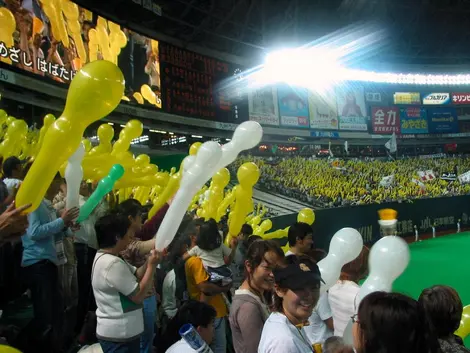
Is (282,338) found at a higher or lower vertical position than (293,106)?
lower

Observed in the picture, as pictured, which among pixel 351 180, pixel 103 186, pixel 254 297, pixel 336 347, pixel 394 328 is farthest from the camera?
pixel 351 180

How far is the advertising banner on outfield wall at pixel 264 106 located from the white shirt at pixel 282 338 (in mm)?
20297

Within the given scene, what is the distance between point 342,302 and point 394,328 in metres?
1.29

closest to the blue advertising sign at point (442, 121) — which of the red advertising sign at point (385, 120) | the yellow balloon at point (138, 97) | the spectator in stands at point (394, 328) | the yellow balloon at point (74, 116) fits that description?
the red advertising sign at point (385, 120)

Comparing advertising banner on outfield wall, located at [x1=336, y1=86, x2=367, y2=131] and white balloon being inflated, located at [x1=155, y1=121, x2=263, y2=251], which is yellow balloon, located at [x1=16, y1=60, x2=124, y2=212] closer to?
white balloon being inflated, located at [x1=155, y1=121, x2=263, y2=251]

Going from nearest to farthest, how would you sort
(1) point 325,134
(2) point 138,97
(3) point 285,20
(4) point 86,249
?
(4) point 86,249 < (2) point 138,97 < (3) point 285,20 < (1) point 325,134

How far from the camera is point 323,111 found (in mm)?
26484

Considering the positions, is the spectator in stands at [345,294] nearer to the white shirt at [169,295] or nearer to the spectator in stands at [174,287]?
the spectator in stands at [174,287]

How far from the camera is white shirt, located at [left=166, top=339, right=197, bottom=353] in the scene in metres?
1.94

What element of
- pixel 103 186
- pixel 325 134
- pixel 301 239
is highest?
pixel 325 134

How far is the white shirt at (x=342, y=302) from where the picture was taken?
2.57 metres

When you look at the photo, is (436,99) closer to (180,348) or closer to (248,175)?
(248,175)

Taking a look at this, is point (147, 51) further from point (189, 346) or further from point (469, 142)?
point (469, 142)

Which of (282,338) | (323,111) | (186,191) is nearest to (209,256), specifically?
(186,191)
